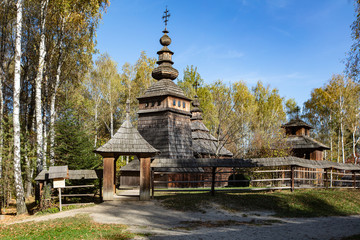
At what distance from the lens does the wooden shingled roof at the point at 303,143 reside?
1202 inches

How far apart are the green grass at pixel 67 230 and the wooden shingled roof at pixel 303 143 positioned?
25.0 meters

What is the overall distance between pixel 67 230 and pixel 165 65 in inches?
732

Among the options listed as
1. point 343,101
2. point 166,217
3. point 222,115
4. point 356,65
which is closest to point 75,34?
point 222,115

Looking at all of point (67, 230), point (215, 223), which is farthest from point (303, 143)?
point (67, 230)

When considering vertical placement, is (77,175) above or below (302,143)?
below

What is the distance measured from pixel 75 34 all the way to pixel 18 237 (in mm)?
15226

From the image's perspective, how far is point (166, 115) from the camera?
23.9 metres

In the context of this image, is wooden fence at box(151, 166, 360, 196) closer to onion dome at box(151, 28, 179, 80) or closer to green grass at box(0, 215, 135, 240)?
green grass at box(0, 215, 135, 240)

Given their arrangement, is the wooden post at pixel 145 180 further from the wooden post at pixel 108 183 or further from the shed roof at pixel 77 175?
the shed roof at pixel 77 175

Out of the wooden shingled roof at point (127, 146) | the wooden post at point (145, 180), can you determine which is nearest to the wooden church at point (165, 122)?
the wooden shingled roof at point (127, 146)

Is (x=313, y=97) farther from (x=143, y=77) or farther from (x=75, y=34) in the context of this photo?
(x=75, y=34)

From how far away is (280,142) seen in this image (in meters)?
26.0

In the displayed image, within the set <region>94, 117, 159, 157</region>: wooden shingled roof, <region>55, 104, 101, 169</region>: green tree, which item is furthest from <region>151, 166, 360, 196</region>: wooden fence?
<region>55, 104, 101, 169</region>: green tree

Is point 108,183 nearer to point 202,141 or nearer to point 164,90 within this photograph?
point 164,90
